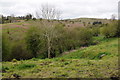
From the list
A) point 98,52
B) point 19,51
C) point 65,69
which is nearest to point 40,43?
point 19,51

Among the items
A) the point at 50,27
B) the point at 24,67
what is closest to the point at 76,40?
the point at 50,27

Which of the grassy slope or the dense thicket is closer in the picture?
the grassy slope

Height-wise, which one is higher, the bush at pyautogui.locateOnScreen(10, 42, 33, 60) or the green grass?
the green grass

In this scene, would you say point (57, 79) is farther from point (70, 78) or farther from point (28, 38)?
point (28, 38)

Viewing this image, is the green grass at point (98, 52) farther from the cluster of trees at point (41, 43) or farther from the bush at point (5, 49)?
the bush at point (5, 49)

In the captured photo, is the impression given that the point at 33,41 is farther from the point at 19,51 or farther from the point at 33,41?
the point at 19,51

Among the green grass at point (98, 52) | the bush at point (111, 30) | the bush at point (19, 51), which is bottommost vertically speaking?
the bush at point (19, 51)

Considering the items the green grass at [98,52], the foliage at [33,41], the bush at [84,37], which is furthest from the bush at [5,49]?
the bush at [84,37]

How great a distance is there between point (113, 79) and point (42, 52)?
34904 millimetres

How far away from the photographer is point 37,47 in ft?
129

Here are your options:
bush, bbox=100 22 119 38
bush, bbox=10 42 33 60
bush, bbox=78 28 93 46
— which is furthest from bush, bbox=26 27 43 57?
bush, bbox=100 22 119 38

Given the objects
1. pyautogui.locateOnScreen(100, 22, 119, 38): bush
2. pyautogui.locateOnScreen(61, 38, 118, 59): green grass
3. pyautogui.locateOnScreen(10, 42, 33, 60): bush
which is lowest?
pyautogui.locateOnScreen(10, 42, 33, 60): bush

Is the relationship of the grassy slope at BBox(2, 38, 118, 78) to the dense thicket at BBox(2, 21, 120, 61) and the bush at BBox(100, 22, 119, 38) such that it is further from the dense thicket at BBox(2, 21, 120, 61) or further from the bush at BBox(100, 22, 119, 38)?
the bush at BBox(100, 22, 119, 38)

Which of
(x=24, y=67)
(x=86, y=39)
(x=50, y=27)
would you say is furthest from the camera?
(x=86, y=39)
